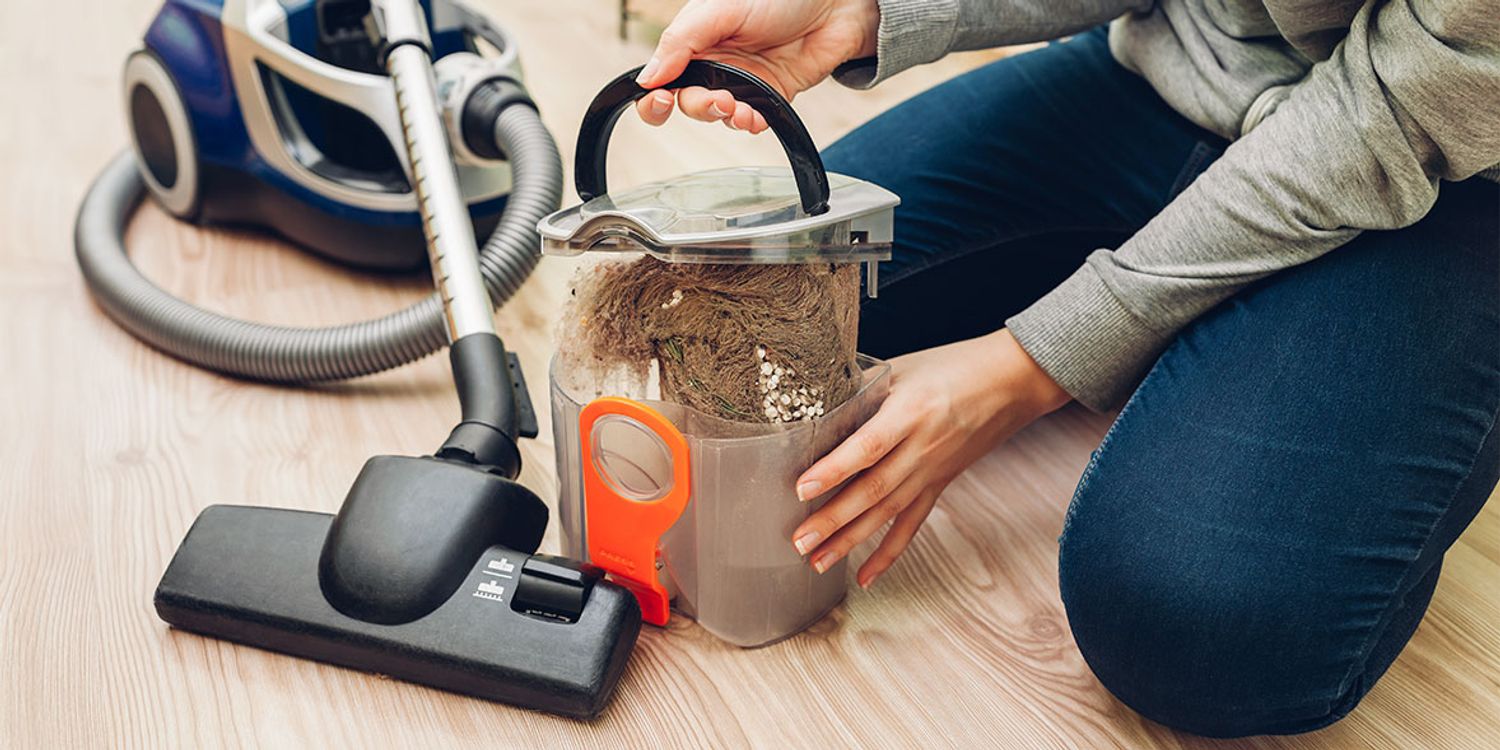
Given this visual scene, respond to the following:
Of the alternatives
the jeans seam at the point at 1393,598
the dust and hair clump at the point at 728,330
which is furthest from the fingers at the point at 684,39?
the jeans seam at the point at 1393,598

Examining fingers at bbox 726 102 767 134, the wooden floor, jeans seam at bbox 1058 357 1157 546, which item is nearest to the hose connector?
the wooden floor

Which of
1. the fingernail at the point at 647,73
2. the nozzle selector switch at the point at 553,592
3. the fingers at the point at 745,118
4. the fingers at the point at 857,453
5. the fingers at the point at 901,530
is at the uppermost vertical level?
the fingernail at the point at 647,73

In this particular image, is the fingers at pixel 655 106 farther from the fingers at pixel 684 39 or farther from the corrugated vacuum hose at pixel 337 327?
the corrugated vacuum hose at pixel 337 327

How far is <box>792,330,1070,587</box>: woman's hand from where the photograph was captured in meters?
0.77

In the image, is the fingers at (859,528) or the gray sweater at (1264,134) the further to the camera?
the fingers at (859,528)

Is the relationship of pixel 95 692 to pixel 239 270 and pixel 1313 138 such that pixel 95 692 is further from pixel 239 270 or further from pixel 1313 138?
pixel 1313 138

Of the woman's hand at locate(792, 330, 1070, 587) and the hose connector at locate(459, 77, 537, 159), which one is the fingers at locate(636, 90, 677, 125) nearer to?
the woman's hand at locate(792, 330, 1070, 587)

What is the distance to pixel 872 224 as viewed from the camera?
2.42 feet

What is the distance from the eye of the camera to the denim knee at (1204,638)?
712 mm

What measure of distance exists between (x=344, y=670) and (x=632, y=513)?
0.71ft

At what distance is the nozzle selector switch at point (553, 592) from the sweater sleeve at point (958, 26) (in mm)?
382

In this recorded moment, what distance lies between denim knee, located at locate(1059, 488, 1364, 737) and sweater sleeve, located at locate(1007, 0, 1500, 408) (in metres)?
0.13

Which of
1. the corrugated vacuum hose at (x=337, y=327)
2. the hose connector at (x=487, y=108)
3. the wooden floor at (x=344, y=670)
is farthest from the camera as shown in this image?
the hose connector at (x=487, y=108)

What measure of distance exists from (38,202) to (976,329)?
1.09 m
